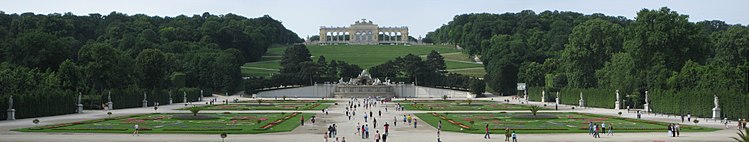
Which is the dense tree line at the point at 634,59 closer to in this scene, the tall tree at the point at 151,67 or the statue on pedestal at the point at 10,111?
the tall tree at the point at 151,67

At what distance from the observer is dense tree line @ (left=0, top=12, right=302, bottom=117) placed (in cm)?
7131

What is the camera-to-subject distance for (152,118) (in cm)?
5281

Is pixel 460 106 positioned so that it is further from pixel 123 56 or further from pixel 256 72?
pixel 256 72

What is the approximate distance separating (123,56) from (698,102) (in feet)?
157

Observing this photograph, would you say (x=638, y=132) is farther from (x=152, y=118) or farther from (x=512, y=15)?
(x=512, y=15)

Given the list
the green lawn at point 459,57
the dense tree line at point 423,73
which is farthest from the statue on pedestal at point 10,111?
the green lawn at point 459,57

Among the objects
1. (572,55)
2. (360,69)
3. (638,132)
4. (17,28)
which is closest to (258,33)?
(360,69)

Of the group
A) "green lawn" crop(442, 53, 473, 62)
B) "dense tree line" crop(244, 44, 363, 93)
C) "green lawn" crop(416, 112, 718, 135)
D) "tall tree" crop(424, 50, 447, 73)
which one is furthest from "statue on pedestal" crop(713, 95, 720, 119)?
"green lawn" crop(442, 53, 473, 62)

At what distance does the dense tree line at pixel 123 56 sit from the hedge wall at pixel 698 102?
126 ft

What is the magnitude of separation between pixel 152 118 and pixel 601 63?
153ft

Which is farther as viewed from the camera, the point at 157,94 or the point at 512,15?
the point at 512,15

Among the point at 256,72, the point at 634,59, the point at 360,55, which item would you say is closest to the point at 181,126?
the point at 634,59

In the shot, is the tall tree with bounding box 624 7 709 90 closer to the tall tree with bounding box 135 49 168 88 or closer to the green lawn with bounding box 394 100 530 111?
the green lawn with bounding box 394 100 530 111

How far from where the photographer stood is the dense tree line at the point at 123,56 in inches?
2808
